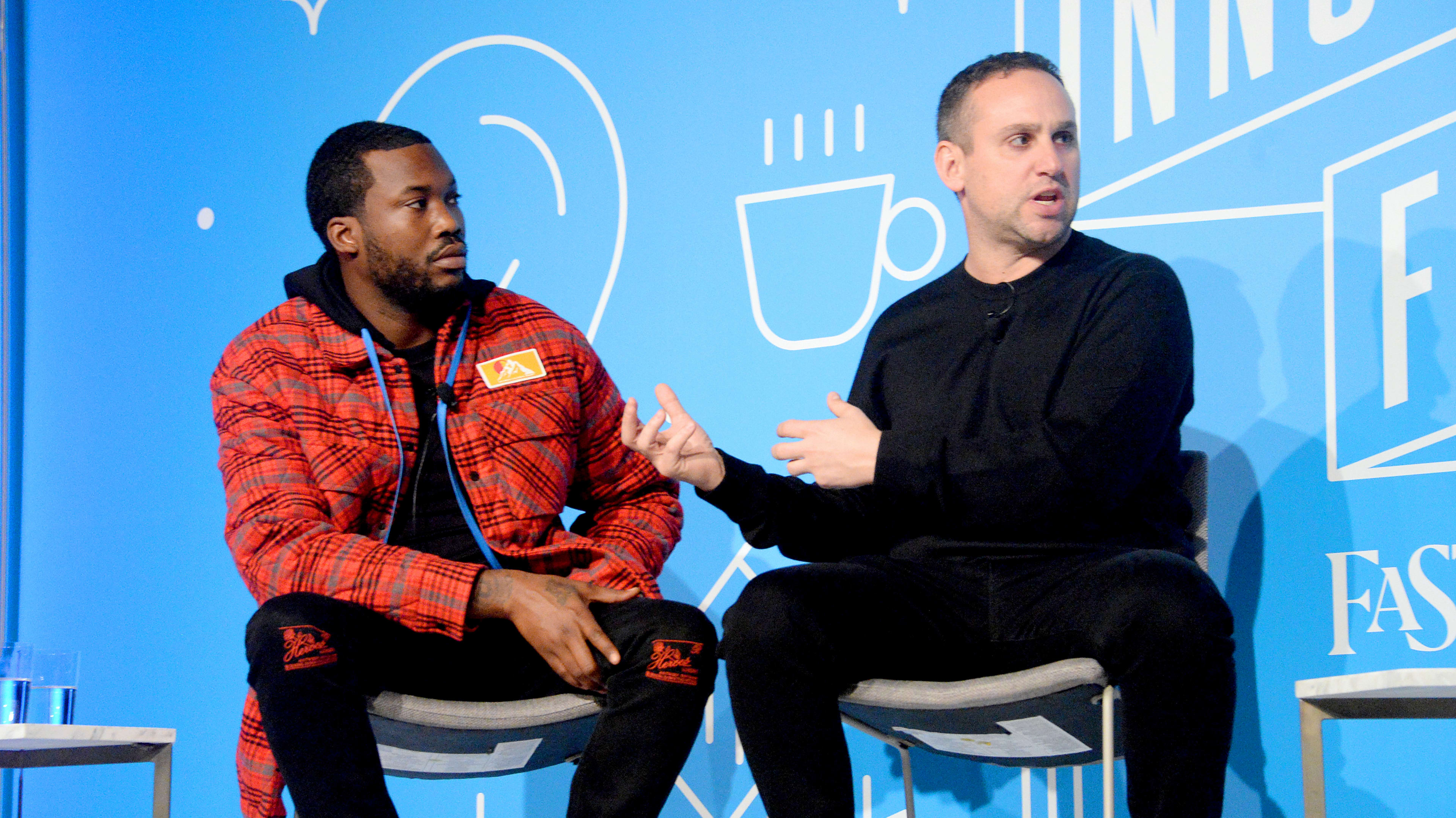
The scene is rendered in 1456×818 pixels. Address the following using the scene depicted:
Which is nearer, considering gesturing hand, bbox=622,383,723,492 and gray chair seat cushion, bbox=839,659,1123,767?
gray chair seat cushion, bbox=839,659,1123,767

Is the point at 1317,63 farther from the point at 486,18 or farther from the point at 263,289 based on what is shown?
the point at 263,289

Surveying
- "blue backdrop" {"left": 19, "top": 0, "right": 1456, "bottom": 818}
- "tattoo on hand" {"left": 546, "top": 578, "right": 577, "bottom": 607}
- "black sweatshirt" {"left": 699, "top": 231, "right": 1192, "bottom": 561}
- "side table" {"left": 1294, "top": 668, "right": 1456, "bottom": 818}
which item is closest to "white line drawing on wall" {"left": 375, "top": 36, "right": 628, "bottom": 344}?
"blue backdrop" {"left": 19, "top": 0, "right": 1456, "bottom": 818}

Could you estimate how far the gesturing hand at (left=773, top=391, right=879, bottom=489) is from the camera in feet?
5.82

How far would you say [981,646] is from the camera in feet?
5.87

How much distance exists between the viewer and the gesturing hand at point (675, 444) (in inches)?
71.2

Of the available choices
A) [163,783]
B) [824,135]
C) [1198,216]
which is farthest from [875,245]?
[163,783]

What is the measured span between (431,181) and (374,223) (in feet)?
0.41

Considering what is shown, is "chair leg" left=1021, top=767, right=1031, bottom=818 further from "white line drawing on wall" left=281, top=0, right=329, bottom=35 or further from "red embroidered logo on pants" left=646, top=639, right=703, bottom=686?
"white line drawing on wall" left=281, top=0, right=329, bottom=35

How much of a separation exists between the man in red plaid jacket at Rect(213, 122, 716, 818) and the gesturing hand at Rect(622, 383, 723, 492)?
0.21 m

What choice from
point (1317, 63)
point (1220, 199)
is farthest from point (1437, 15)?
point (1220, 199)

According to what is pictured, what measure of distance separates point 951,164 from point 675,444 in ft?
2.43

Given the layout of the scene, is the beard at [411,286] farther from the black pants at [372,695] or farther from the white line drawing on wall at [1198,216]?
the white line drawing on wall at [1198,216]

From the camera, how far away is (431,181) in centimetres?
225

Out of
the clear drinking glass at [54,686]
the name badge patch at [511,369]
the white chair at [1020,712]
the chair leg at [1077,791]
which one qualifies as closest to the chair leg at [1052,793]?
the chair leg at [1077,791]
